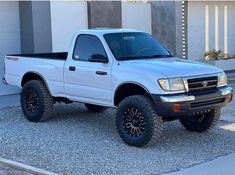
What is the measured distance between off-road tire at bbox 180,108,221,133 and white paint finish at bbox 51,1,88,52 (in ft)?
20.9

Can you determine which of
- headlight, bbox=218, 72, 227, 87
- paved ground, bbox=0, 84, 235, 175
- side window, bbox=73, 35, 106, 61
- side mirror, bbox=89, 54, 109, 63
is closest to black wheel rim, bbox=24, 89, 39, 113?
paved ground, bbox=0, 84, 235, 175

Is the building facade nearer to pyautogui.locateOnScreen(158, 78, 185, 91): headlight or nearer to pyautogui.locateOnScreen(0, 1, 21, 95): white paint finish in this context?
pyautogui.locateOnScreen(0, 1, 21, 95): white paint finish

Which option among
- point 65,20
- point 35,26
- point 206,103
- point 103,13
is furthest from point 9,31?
point 206,103

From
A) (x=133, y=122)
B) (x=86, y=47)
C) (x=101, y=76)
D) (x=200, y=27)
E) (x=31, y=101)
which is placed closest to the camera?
(x=133, y=122)

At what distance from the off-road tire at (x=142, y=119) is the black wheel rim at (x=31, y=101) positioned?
2598mm

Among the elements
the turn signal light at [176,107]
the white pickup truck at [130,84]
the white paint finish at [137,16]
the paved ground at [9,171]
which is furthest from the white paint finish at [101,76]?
the white paint finish at [137,16]

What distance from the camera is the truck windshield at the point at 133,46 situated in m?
9.98

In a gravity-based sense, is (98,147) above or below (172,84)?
below

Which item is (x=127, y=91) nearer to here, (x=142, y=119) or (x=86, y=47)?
(x=142, y=119)

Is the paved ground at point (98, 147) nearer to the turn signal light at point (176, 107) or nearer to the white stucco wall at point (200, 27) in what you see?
the turn signal light at point (176, 107)

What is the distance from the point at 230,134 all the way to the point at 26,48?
742 cm

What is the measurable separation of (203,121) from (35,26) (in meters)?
6.84

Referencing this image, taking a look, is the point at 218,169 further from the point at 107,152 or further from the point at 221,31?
the point at 221,31

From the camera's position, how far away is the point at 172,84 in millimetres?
8875
